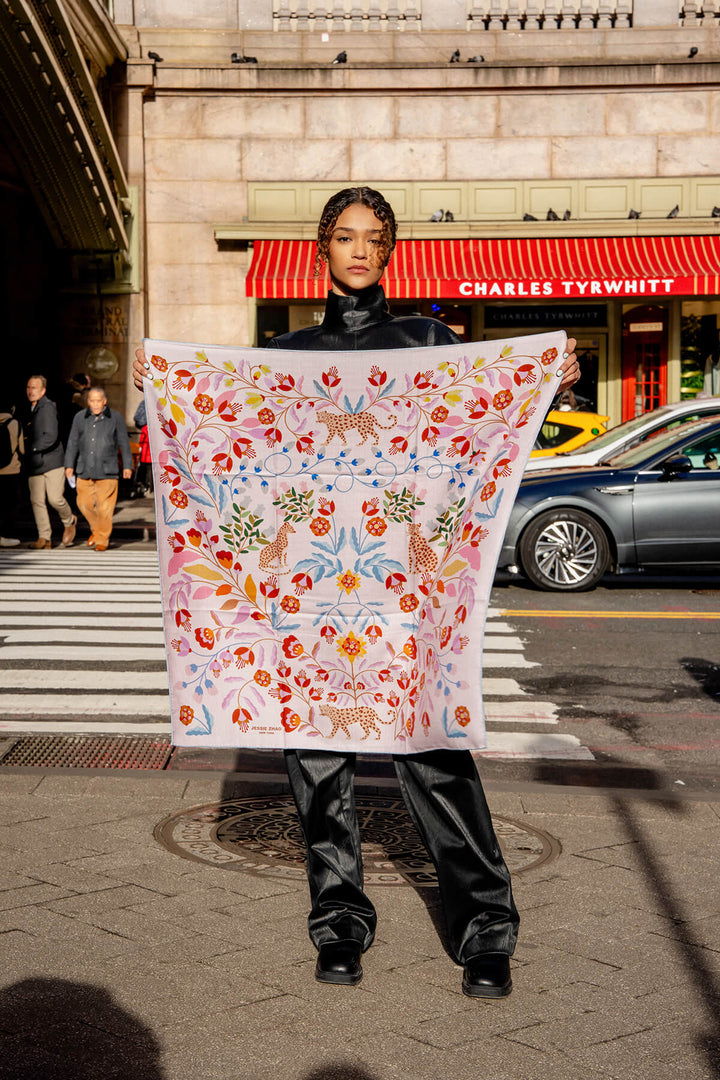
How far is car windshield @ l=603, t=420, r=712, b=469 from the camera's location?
12.5 m

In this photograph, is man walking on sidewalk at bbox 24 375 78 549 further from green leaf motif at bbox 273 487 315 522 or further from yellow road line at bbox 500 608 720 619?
green leaf motif at bbox 273 487 315 522

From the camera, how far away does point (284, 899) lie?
13.9 feet

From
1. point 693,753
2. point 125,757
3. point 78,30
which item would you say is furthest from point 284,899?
point 78,30

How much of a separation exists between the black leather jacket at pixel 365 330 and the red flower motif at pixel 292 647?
80cm

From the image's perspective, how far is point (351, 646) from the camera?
3.73 metres

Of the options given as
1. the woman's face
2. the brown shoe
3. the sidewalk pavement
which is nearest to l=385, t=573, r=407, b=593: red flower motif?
the woman's face

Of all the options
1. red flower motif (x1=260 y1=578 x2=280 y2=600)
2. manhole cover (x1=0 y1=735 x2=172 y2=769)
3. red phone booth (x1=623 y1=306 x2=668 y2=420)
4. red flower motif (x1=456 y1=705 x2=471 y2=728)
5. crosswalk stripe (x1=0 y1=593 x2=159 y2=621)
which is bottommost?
manhole cover (x1=0 y1=735 x2=172 y2=769)

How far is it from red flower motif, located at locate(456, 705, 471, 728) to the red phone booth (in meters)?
20.2

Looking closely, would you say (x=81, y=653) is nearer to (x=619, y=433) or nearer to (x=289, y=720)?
(x=289, y=720)

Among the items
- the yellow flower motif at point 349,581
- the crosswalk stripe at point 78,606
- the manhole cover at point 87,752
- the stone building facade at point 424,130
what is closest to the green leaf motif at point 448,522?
the yellow flower motif at point 349,581

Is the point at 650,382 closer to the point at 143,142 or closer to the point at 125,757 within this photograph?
the point at 143,142

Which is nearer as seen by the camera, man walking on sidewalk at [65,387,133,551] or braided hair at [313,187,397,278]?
braided hair at [313,187,397,278]

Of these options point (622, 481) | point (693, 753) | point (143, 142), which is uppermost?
Result: point (143, 142)

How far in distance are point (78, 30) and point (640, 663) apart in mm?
13856
